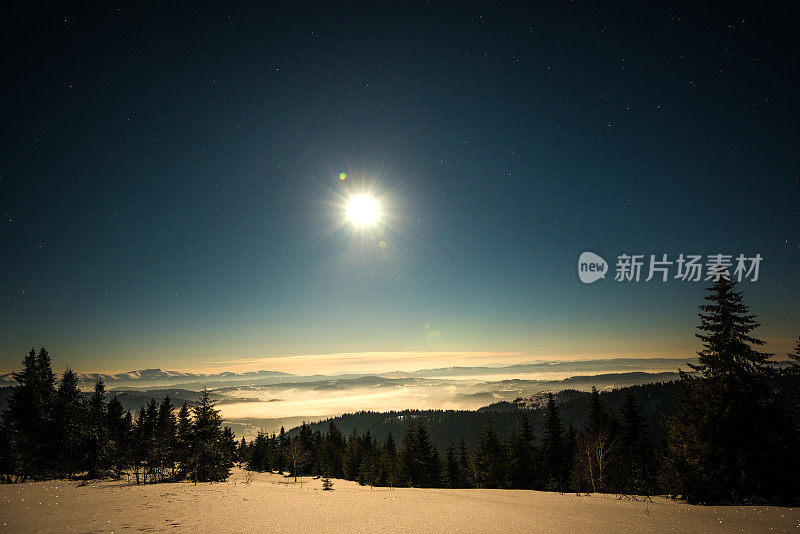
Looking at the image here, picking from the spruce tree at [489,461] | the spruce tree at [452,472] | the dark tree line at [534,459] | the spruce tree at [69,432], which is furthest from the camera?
the spruce tree at [452,472]

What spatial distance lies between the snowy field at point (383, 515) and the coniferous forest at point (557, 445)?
3.79m

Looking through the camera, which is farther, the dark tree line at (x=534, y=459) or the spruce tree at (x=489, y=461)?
the spruce tree at (x=489, y=461)

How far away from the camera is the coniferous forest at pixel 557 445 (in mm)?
16453

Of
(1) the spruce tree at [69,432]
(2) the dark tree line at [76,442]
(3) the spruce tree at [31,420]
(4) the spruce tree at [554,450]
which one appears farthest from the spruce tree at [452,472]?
(3) the spruce tree at [31,420]

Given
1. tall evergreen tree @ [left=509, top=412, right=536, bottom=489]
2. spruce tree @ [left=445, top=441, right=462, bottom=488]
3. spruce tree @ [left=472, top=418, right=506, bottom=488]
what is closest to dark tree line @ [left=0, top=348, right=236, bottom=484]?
spruce tree @ [left=472, top=418, right=506, bottom=488]

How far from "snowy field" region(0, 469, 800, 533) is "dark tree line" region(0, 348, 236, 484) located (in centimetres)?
1631

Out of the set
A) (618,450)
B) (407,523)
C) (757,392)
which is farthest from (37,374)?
(618,450)

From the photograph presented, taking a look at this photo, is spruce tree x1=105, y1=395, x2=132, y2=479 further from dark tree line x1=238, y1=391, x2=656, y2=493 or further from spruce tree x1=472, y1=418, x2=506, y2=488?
spruce tree x1=472, y1=418, x2=506, y2=488

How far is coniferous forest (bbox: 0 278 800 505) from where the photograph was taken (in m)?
16.5

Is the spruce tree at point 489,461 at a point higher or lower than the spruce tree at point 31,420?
lower

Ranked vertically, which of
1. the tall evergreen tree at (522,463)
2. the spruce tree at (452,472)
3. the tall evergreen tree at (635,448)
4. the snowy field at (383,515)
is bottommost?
the spruce tree at (452,472)

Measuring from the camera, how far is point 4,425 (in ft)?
118

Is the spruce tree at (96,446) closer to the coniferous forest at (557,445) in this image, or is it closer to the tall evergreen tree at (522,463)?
the coniferous forest at (557,445)

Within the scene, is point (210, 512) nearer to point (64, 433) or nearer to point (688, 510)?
point (688, 510)
